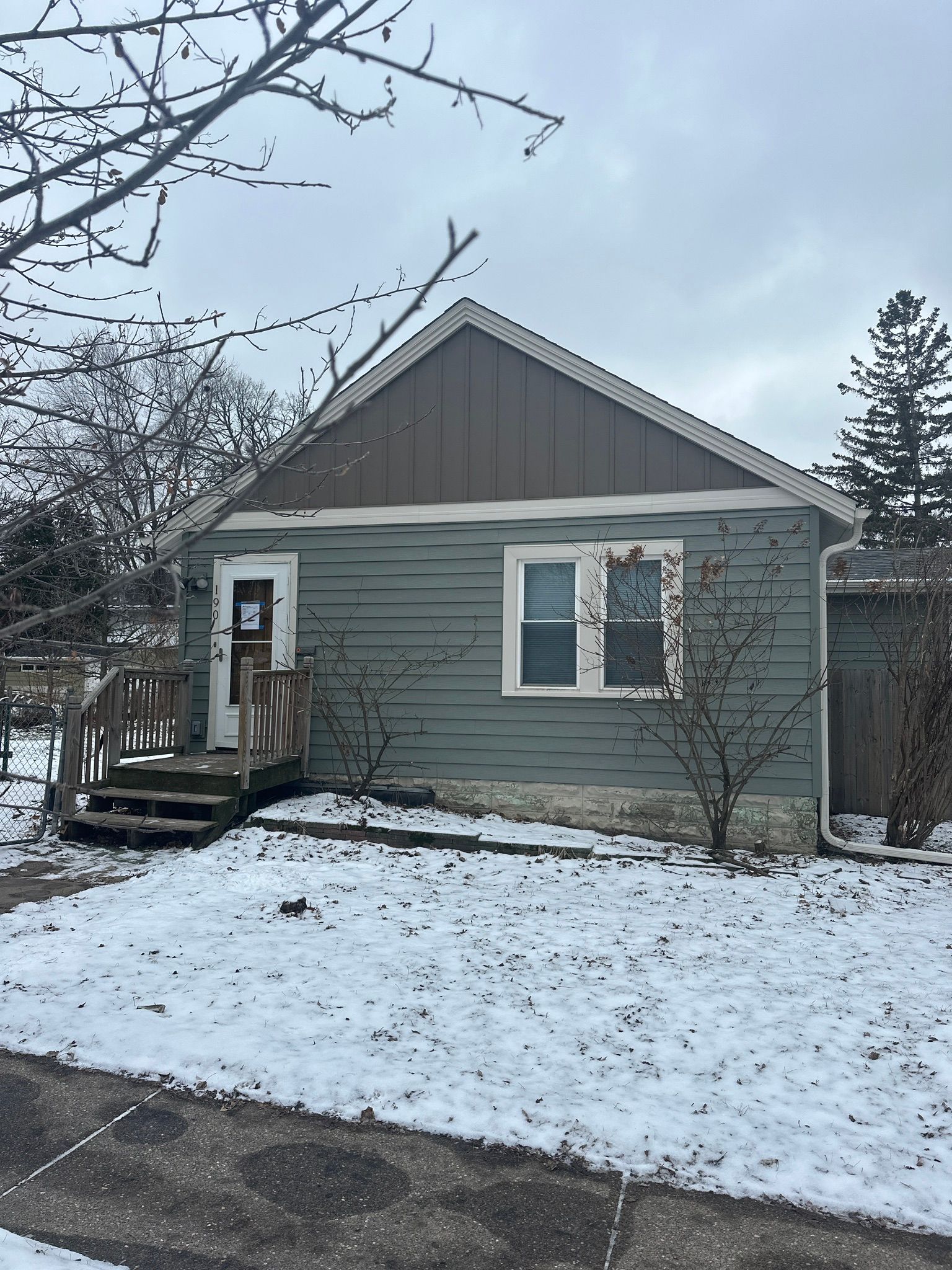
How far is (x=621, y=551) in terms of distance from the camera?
841cm

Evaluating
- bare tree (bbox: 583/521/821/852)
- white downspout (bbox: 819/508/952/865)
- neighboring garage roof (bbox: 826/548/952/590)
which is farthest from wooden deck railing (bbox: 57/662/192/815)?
neighboring garage roof (bbox: 826/548/952/590)

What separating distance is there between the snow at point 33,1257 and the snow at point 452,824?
5269mm

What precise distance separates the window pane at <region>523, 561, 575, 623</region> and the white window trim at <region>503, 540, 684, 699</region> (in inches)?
2.2

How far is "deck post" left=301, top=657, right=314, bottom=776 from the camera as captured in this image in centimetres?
911

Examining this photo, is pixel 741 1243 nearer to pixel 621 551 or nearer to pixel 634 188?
pixel 634 188

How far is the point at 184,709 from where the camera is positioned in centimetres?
958

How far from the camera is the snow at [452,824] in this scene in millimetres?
7574

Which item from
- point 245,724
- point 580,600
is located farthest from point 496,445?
point 245,724

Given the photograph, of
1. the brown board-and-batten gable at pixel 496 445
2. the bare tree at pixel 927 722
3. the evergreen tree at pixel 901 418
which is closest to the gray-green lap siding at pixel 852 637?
Result: the bare tree at pixel 927 722

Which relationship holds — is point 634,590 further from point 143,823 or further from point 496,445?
point 143,823

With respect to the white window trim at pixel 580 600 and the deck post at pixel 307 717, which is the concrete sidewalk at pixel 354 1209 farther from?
the deck post at pixel 307 717

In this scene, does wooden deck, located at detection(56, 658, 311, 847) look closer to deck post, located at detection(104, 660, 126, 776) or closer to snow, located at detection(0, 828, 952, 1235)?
deck post, located at detection(104, 660, 126, 776)

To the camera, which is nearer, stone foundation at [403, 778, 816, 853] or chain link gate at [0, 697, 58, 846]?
stone foundation at [403, 778, 816, 853]

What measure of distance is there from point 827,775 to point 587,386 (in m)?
4.43
